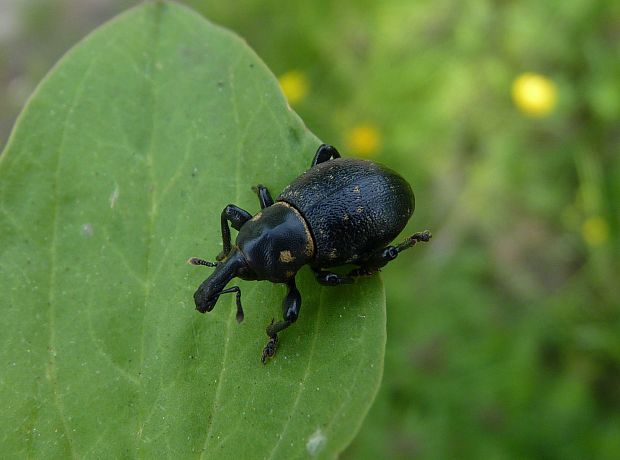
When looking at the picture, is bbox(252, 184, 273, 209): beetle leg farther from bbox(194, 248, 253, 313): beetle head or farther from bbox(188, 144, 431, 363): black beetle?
bbox(194, 248, 253, 313): beetle head

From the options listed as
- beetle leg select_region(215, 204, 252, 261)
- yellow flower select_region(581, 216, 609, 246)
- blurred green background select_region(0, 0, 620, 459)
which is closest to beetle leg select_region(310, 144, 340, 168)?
beetle leg select_region(215, 204, 252, 261)

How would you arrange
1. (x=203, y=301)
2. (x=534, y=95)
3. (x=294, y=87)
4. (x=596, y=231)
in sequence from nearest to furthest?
1. (x=203, y=301)
2. (x=294, y=87)
3. (x=596, y=231)
4. (x=534, y=95)

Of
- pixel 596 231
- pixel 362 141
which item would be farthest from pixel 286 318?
pixel 596 231

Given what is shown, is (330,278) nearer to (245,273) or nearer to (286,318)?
(286,318)

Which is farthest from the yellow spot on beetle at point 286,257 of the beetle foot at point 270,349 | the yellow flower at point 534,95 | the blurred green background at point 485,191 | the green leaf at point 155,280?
the yellow flower at point 534,95

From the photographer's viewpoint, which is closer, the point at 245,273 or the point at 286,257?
the point at 245,273

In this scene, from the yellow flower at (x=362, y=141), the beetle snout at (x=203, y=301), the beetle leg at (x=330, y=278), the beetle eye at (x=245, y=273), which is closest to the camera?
the beetle snout at (x=203, y=301)

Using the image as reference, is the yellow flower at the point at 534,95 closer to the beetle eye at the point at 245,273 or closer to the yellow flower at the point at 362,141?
the yellow flower at the point at 362,141
